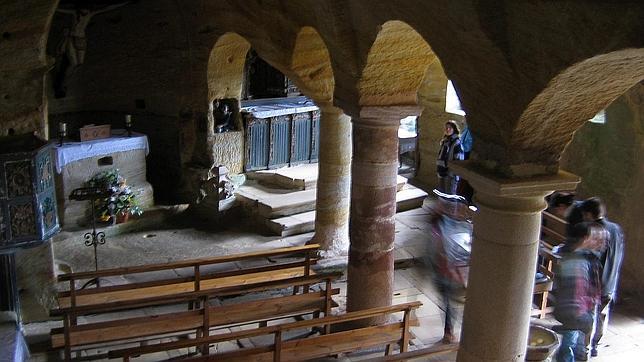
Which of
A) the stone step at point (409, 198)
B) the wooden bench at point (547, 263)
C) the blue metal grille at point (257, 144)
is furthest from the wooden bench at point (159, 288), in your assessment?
the blue metal grille at point (257, 144)

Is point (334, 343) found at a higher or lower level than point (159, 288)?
higher

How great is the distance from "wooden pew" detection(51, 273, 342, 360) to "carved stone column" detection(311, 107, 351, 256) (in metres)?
2.38

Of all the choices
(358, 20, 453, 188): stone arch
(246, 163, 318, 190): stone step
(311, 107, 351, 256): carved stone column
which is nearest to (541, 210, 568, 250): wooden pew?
(311, 107, 351, 256): carved stone column

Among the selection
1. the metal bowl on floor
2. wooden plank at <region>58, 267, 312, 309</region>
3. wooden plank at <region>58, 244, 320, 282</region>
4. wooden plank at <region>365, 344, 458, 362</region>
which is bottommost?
wooden plank at <region>58, 267, 312, 309</region>

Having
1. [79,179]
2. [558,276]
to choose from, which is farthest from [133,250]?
[558,276]

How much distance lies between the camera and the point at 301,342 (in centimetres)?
587

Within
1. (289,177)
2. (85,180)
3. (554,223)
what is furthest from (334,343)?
(85,180)

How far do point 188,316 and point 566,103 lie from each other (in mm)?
4135

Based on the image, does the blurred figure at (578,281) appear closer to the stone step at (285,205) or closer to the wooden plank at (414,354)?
the wooden plank at (414,354)

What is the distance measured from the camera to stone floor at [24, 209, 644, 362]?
7.41 meters

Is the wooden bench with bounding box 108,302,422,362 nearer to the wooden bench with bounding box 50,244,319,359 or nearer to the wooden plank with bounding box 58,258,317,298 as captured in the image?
the wooden bench with bounding box 50,244,319,359

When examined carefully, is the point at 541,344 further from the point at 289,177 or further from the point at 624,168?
the point at 289,177

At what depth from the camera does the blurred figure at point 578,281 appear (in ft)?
19.9

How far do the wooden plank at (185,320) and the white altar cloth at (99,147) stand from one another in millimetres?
3990
